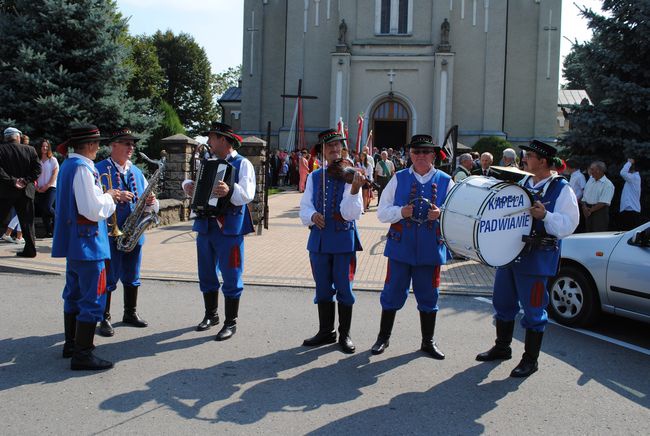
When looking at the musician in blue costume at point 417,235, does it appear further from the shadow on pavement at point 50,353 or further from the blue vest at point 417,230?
the shadow on pavement at point 50,353

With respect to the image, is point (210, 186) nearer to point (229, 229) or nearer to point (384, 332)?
point (229, 229)

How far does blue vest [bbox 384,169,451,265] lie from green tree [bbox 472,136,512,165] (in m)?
22.2

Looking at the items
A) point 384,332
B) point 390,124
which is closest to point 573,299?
point 384,332

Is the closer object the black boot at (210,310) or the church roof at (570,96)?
the black boot at (210,310)

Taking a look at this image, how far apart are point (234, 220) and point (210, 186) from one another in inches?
17.6

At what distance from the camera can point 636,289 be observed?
6320mm

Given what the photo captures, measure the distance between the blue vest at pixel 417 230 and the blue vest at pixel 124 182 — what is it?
8.86ft

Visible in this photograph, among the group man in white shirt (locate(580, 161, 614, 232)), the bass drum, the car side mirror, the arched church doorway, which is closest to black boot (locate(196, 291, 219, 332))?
the bass drum

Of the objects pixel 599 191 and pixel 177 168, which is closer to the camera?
pixel 599 191

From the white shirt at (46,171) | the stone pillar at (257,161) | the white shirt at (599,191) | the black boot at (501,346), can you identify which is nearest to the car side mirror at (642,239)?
the black boot at (501,346)

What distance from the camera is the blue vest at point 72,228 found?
517 cm

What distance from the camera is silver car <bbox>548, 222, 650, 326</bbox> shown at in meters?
6.34

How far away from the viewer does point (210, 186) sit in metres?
6.04

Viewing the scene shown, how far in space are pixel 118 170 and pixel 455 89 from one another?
87.3 feet
